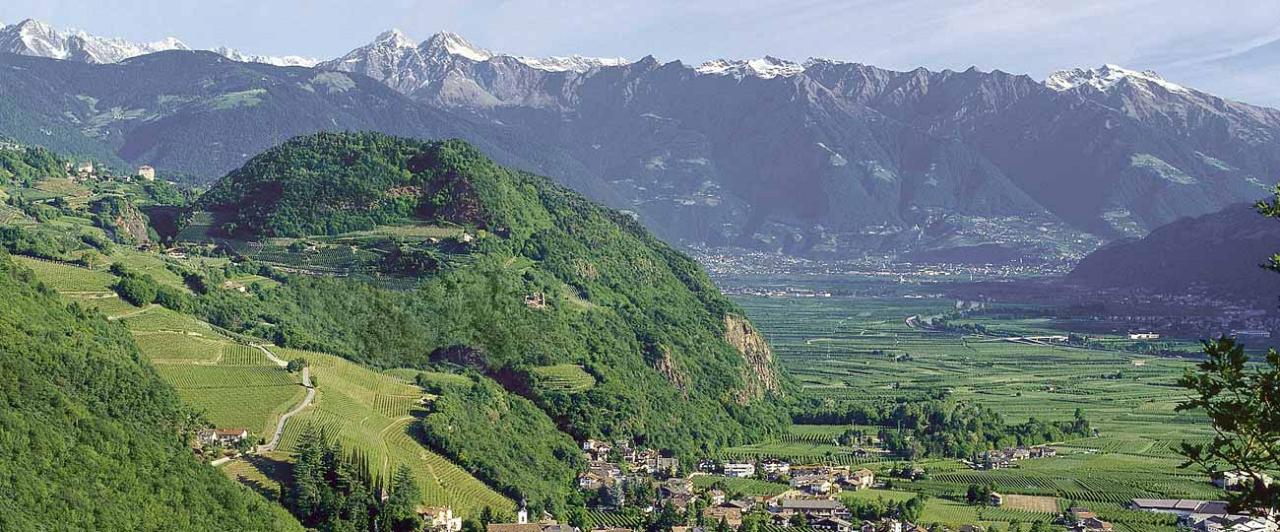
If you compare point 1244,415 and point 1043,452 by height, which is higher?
point 1244,415

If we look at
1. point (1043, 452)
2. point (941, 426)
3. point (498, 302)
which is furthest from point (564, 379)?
point (1043, 452)

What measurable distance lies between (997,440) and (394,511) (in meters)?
43.3

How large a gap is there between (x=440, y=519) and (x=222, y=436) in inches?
338

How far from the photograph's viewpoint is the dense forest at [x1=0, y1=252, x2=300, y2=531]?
41.4m

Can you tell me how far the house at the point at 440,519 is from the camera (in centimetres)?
5322

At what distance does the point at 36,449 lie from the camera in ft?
140

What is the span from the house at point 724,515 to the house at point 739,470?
1042 cm

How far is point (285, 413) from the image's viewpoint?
5903 centimetres

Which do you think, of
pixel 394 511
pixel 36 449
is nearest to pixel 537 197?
pixel 394 511

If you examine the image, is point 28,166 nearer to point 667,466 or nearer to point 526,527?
point 667,466

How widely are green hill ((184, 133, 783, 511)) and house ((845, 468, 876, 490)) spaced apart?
10.7 m

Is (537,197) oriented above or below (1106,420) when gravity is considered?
above

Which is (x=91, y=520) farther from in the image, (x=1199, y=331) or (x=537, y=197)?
(x=1199, y=331)

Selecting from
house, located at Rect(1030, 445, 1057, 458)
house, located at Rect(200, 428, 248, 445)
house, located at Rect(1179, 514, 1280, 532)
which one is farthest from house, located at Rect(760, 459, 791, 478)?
house, located at Rect(200, 428, 248, 445)
